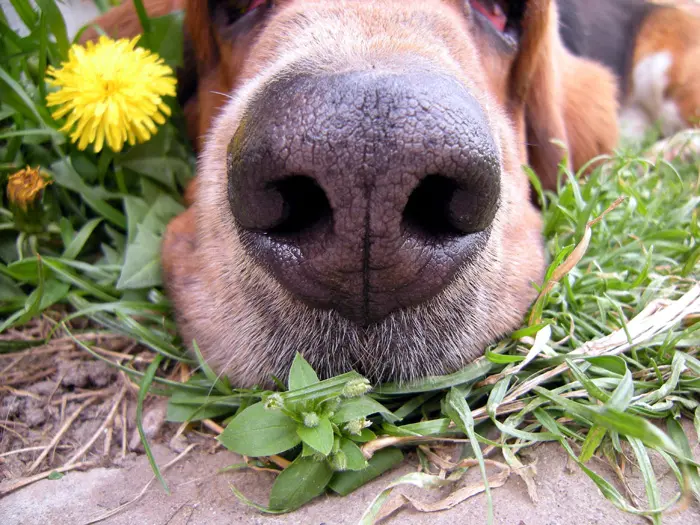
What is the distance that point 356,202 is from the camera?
3.52 feet

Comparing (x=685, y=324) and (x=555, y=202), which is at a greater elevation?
(x=555, y=202)

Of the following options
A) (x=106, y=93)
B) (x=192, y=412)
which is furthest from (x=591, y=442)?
(x=106, y=93)

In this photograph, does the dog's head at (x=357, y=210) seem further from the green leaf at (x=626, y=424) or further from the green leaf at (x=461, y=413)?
the green leaf at (x=626, y=424)

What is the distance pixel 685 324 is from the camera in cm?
171

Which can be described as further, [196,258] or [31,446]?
[196,258]

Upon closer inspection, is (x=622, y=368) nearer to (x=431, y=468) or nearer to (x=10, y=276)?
(x=431, y=468)

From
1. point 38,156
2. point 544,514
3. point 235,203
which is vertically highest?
point 235,203

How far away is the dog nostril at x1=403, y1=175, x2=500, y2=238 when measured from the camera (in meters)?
1.15

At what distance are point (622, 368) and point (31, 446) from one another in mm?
1657

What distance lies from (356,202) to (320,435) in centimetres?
55

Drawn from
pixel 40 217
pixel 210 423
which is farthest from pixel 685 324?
pixel 40 217

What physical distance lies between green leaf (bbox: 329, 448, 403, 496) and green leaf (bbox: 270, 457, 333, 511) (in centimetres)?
3

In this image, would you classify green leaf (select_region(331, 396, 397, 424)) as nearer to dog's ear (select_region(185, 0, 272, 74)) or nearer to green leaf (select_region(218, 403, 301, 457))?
green leaf (select_region(218, 403, 301, 457))

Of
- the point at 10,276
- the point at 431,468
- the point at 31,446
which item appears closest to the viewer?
the point at 431,468
